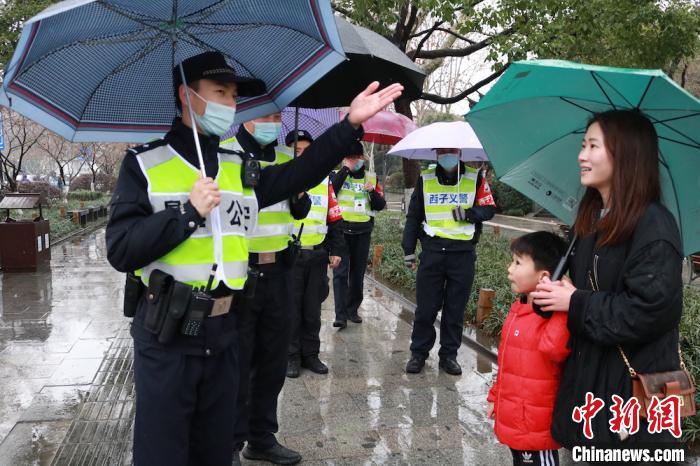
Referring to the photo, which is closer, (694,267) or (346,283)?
(346,283)

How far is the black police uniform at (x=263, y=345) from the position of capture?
330 cm

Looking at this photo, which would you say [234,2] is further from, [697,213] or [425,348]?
[425,348]

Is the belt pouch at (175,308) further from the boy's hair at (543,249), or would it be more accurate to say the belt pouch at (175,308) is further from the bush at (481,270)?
the bush at (481,270)

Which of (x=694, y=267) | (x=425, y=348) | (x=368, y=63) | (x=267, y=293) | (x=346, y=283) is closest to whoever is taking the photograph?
(x=368, y=63)

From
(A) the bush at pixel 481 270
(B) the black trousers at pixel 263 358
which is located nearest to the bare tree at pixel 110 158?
(A) the bush at pixel 481 270

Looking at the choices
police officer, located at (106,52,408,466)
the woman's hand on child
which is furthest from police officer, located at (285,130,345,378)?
the woman's hand on child

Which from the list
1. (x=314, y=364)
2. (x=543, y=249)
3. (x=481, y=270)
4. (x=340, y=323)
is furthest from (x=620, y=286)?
(x=481, y=270)

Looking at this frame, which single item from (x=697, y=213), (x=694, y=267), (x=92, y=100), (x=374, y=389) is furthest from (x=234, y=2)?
(x=694, y=267)

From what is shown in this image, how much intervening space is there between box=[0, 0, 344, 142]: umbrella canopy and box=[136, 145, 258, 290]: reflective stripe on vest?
0.49m

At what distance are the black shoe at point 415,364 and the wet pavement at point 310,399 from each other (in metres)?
0.08

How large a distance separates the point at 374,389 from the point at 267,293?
1804mm

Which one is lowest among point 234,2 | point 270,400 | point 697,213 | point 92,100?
point 270,400

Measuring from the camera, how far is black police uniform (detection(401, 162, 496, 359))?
498cm

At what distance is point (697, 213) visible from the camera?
2.31 m
